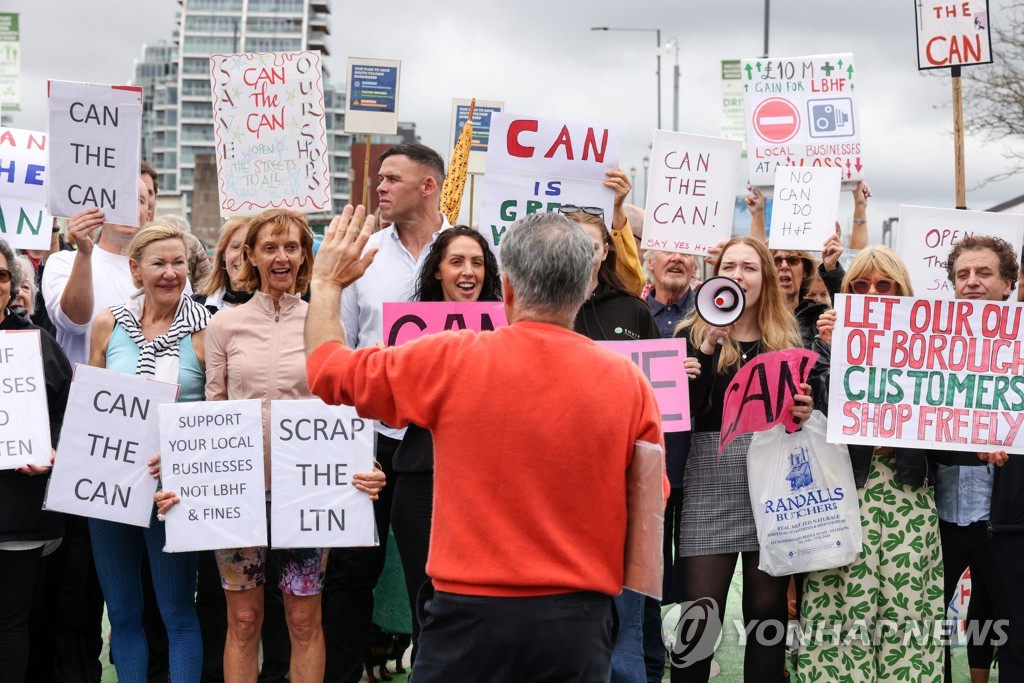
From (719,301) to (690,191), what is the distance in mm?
2072

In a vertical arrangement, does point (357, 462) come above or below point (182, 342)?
below

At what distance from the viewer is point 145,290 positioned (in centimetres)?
525

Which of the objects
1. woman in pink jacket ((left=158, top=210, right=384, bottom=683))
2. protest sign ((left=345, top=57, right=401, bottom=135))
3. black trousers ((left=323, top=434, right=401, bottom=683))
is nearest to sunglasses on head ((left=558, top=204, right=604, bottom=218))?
woman in pink jacket ((left=158, top=210, right=384, bottom=683))

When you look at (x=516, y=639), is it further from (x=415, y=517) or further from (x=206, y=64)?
(x=206, y=64)

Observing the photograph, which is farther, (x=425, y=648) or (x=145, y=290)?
(x=145, y=290)

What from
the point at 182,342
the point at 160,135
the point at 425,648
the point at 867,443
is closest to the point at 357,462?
the point at 182,342

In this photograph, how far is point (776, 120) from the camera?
314 inches

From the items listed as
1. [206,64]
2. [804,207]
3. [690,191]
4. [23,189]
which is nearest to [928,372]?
[690,191]

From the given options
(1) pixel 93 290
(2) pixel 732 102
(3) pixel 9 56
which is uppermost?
(2) pixel 732 102

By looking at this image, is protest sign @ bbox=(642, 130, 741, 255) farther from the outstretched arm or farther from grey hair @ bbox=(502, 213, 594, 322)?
the outstretched arm

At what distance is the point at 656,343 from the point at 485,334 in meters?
1.75

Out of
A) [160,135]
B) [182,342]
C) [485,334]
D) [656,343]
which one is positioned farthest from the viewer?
[160,135]

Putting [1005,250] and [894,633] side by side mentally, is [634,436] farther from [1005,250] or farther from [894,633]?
[1005,250]

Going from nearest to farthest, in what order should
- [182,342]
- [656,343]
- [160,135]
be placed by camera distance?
1. [656,343]
2. [182,342]
3. [160,135]
